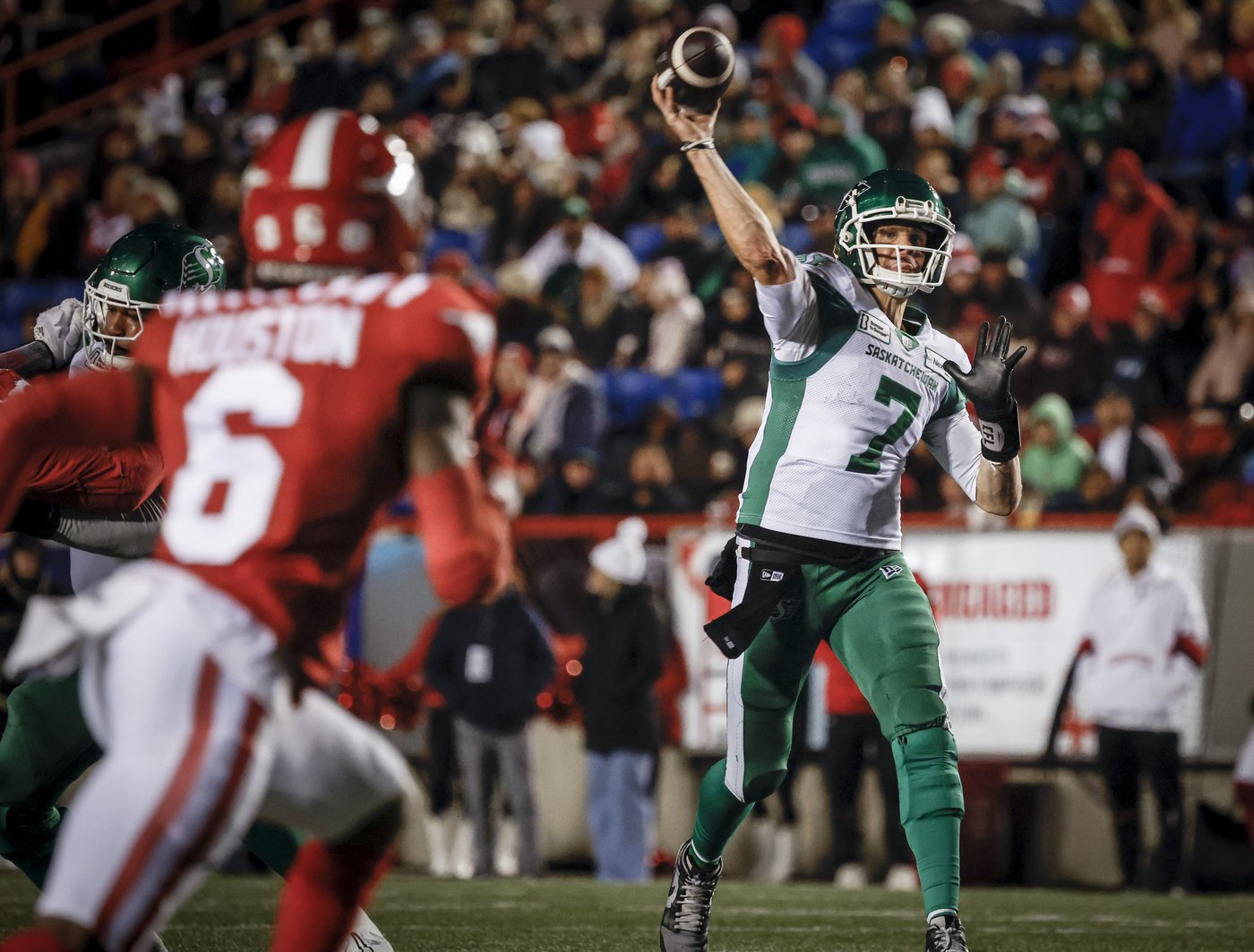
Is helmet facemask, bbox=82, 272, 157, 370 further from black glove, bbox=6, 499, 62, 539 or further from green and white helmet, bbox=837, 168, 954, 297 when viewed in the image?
green and white helmet, bbox=837, 168, 954, 297

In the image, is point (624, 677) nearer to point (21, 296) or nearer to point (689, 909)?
point (689, 909)

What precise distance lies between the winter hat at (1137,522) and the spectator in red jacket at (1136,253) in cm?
236

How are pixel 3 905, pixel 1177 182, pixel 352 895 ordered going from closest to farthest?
pixel 352 895 < pixel 3 905 < pixel 1177 182

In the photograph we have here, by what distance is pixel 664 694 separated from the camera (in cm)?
1061

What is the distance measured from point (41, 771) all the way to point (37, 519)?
660 mm

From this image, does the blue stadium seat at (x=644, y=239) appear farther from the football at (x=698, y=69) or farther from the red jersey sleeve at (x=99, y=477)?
the red jersey sleeve at (x=99, y=477)

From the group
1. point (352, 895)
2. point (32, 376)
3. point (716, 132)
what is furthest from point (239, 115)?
point (352, 895)

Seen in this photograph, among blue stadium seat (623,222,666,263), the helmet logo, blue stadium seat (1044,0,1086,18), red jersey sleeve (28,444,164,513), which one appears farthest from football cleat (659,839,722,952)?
blue stadium seat (1044,0,1086,18)

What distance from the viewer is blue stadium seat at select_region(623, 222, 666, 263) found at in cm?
1368

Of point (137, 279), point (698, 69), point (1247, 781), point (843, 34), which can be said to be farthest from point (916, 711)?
point (843, 34)

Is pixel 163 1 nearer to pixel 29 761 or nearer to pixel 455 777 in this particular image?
pixel 455 777

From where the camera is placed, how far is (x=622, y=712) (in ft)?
33.6

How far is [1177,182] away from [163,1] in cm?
1010

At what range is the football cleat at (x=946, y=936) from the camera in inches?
183
